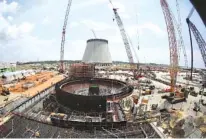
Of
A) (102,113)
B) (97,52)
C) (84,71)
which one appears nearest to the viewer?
(102,113)

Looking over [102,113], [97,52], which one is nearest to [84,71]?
[97,52]

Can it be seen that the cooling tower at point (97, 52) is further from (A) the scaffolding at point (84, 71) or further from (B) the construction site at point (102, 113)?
(B) the construction site at point (102, 113)

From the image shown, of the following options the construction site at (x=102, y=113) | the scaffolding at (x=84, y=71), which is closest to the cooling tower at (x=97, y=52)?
the scaffolding at (x=84, y=71)

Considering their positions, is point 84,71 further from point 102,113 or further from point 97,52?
point 102,113

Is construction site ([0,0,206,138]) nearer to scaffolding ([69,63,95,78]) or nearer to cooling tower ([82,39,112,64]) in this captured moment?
scaffolding ([69,63,95,78])

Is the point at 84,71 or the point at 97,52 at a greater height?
the point at 97,52

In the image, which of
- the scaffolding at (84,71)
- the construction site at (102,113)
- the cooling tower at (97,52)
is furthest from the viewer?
the cooling tower at (97,52)

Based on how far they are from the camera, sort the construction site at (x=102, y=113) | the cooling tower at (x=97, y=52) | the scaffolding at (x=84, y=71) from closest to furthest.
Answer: the construction site at (x=102, y=113) → the scaffolding at (x=84, y=71) → the cooling tower at (x=97, y=52)

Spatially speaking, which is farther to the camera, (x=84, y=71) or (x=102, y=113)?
(x=84, y=71)

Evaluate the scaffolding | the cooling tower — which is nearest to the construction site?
the scaffolding
